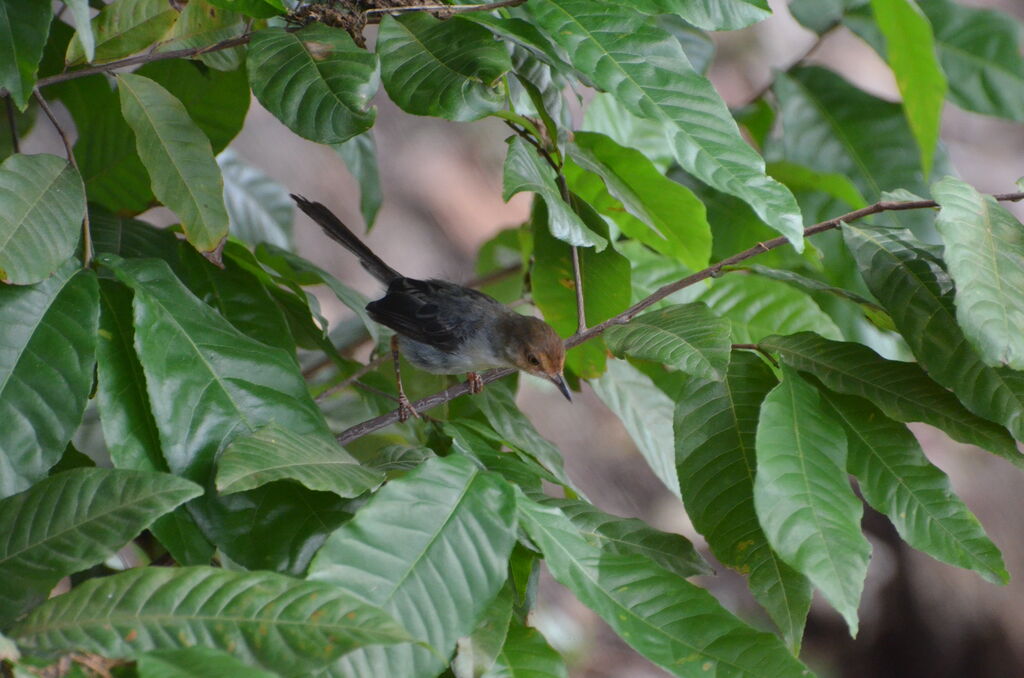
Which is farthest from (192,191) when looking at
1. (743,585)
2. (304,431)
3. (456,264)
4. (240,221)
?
(743,585)

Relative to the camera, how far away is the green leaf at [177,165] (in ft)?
5.72

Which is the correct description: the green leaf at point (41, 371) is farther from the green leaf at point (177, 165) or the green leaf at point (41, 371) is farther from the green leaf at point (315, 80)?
the green leaf at point (315, 80)

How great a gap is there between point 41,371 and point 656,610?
3.37ft

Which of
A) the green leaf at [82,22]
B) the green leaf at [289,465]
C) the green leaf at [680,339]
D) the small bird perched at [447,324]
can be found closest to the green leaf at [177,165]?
the green leaf at [82,22]

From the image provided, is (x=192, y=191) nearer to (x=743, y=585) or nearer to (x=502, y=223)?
(x=502, y=223)

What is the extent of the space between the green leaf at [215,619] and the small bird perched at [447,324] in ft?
6.44

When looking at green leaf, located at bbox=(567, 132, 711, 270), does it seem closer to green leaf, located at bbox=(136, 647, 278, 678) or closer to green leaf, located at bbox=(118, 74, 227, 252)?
green leaf, located at bbox=(118, 74, 227, 252)

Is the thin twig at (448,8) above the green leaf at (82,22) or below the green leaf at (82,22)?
below

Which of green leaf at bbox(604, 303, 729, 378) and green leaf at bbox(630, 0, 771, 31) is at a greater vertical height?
green leaf at bbox(630, 0, 771, 31)

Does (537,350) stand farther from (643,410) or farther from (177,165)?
(177,165)

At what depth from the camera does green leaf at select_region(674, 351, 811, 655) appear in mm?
1700

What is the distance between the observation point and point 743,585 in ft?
18.3

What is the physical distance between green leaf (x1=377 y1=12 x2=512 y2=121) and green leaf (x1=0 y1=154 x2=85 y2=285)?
0.57m

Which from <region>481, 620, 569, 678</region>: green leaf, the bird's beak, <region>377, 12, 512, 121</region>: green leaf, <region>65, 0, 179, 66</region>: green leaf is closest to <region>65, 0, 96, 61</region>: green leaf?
<region>65, 0, 179, 66</region>: green leaf
